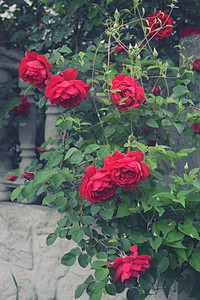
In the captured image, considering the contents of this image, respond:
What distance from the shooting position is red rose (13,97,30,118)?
2916 millimetres

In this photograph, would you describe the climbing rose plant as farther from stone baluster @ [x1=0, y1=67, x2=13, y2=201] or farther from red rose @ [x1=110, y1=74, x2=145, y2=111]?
stone baluster @ [x1=0, y1=67, x2=13, y2=201]

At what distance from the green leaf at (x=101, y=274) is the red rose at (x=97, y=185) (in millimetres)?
279

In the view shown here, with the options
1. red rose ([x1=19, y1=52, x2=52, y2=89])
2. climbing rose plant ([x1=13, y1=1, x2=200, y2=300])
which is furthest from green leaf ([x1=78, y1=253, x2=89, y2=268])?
red rose ([x1=19, y1=52, x2=52, y2=89])

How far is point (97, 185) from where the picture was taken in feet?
5.39

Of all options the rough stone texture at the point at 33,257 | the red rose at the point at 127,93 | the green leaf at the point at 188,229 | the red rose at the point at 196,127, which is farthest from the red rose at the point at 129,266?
the rough stone texture at the point at 33,257

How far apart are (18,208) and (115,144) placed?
3.02ft

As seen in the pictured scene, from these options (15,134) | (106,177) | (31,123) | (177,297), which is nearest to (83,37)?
(31,123)

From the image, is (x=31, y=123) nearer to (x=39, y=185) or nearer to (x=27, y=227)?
(x=27, y=227)

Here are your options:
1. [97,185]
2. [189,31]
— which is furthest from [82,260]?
[189,31]

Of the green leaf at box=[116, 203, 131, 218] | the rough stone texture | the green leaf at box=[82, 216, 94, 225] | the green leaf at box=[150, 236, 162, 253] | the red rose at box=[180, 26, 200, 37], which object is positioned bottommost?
the rough stone texture

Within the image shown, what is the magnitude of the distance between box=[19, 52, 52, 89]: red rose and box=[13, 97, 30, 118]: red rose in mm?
1015

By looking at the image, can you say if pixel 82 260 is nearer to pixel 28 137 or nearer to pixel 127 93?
pixel 127 93

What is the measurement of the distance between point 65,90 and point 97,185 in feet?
1.40

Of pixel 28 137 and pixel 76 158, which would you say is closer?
pixel 76 158
